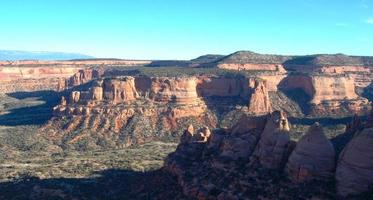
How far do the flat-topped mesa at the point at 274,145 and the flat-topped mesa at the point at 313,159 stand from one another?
2.19m

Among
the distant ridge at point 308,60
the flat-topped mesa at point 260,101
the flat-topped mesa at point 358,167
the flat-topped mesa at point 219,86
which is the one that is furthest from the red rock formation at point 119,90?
the flat-topped mesa at point 358,167

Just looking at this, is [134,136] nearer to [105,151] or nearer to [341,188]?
[105,151]

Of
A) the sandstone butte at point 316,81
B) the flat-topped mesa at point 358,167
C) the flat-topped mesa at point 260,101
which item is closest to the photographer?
the flat-topped mesa at point 358,167

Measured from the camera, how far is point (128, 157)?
103 m

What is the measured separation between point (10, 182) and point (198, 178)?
1279 inches

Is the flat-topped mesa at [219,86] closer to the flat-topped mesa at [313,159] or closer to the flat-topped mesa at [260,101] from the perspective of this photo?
the flat-topped mesa at [260,101]

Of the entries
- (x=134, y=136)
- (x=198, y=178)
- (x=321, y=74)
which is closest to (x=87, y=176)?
(x=198, y=178)

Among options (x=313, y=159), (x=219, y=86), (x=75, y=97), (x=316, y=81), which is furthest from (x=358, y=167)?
(x=316, y=81)

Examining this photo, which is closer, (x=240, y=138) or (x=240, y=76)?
(x=240, y=138)

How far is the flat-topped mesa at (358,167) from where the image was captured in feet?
155

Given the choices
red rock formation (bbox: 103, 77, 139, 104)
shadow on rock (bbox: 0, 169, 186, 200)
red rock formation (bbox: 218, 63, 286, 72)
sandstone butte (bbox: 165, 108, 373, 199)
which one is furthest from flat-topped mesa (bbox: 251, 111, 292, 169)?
red rock formation (bbox: 218, 63, 286, 72)

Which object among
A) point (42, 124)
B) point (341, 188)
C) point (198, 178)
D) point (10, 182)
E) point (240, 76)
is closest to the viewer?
point (341, 188)

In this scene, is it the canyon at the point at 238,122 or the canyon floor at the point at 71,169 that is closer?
the canyon at the point at 238,122

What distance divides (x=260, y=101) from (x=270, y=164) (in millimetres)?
84197
